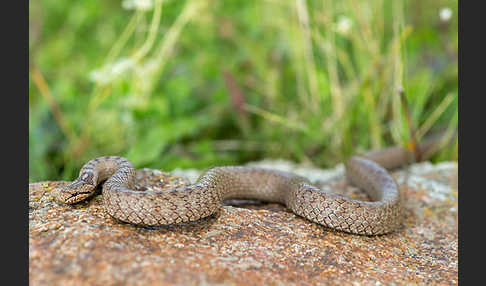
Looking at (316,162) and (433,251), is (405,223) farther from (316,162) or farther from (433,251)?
(316,162)

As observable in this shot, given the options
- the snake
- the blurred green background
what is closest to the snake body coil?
the snake

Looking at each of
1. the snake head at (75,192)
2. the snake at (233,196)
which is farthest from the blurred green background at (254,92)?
the snake head at (75,192)

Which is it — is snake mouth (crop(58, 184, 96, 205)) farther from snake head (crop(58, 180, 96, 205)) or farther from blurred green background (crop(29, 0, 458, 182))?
blurred green background (crop(29, 0, 458, 182))

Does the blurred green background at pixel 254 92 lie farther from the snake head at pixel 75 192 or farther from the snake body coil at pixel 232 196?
the snake head at pixel 75 192

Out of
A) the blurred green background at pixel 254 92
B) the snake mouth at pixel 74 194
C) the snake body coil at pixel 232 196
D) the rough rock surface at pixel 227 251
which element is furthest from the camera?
the blurred green background at pixel 254 92

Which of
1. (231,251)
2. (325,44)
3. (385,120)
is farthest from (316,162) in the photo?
(231,251)

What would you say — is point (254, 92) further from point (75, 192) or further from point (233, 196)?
point (75, 192)

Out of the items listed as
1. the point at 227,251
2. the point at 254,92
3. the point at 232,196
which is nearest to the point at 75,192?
the point at 227,251

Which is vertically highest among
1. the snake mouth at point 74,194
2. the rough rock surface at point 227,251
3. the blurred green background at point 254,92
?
the blurred green background at point 254,92
